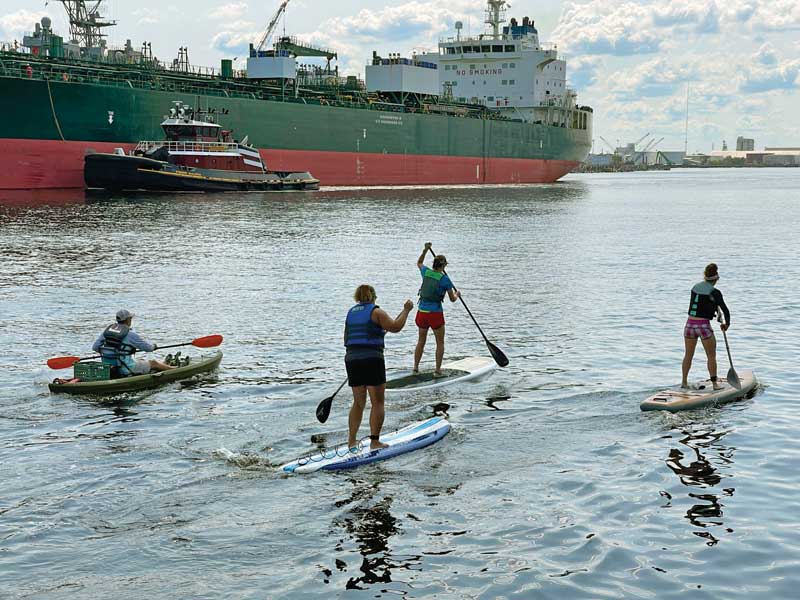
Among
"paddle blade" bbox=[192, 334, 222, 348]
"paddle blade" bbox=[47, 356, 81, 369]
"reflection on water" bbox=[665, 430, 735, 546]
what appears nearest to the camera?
"reflection on water" bbox=[665, 430, 735, 546]

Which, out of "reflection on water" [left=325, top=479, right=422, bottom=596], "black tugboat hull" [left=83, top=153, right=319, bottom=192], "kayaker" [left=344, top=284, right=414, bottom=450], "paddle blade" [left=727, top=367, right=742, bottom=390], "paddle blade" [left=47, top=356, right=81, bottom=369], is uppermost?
"black tugboat hull" [left=83, top=153, right=319, bottom=192]

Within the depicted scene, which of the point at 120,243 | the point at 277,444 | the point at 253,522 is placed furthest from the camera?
the point at 120,243

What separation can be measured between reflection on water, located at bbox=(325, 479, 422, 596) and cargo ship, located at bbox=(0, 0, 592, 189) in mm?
46718

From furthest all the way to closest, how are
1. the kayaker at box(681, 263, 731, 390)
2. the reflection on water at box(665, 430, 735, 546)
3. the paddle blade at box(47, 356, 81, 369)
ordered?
1. the paddle blade at box(47, 356, 81, 369)
2. the kayaker at box(681, 263, 731, 390)
3. the reflection on water at box(665, 430, 735, 546)

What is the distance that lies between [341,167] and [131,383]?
5844cm

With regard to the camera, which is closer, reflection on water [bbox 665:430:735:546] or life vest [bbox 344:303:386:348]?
reflection on water [bbox 665:430:735:546]

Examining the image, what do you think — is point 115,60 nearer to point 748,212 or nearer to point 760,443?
point 748,212

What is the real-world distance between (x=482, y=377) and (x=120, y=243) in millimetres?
21385

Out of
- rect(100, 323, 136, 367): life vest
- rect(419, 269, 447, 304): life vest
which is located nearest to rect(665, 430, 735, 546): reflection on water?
rect(419, 269, 447, 304): life vest

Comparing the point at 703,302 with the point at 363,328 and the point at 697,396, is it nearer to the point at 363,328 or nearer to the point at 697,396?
the point at 697,396

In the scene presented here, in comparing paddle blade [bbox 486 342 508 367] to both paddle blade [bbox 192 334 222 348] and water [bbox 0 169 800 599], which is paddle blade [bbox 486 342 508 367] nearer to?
water [bbox 0 169 800 599]

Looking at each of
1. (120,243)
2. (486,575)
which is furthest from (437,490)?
(120,243)

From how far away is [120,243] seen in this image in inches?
1277

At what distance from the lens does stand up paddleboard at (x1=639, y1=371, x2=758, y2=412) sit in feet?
40.1
